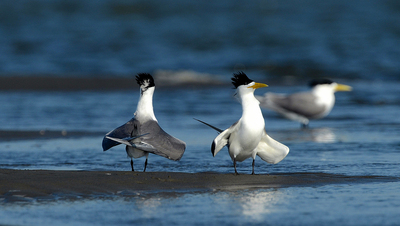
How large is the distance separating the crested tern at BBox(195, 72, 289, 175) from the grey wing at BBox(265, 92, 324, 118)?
464 centimetres

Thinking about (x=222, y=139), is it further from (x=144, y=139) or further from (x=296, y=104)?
(x=296, y=104)

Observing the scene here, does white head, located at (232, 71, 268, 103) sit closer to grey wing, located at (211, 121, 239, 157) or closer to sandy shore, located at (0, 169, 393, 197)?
grey wing, located at (211, 121, 239, 157)

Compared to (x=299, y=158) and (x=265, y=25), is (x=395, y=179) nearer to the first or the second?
(x=299, y=158)

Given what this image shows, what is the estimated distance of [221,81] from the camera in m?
16.1

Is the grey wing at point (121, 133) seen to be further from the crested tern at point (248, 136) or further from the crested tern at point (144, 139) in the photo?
the crested tern at point (248, 136)

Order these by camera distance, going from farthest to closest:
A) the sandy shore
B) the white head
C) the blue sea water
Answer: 1. the white head
2. the sandy shore
3. the blue sea water

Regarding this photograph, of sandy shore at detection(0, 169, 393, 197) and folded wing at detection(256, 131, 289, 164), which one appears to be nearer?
sandy shore at detection(0, 169, 393, 197)

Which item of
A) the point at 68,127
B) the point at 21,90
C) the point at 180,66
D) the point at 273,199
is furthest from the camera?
the point at 180,66

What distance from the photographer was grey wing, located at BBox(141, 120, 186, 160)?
529cm

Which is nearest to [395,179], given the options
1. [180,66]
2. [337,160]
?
[337,160]

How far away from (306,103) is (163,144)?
529 cm

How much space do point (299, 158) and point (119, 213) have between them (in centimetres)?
290

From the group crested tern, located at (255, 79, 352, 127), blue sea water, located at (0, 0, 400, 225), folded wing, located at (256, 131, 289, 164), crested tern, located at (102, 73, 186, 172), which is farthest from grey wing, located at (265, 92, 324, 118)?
crested tern, located at (102, 73, 186, 172)

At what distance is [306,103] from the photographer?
33.3 ft
